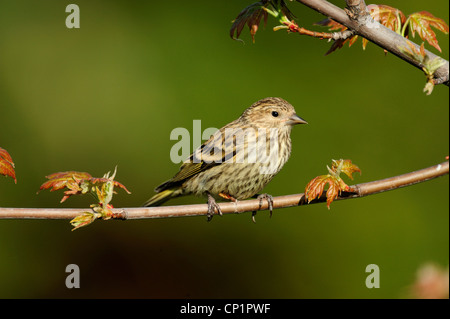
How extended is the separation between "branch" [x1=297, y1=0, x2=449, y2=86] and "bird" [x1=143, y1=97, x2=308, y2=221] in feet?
5.43

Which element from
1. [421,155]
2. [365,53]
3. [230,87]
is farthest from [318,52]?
[421,155]

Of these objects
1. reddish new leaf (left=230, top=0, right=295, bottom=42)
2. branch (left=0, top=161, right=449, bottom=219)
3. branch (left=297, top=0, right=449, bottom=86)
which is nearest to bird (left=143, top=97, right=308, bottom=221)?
branch (left=0, top=161, right=449, bottom=219)

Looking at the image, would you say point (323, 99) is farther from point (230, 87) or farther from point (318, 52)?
point (230, 87)

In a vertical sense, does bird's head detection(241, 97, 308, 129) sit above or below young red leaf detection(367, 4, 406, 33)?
above

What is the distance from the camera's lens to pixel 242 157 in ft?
13.2

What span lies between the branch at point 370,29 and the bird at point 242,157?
165 centimetres

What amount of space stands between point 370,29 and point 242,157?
1.83 m

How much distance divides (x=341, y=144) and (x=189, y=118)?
1185 millimetres

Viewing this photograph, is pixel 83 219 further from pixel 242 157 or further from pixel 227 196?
pixel 242 157

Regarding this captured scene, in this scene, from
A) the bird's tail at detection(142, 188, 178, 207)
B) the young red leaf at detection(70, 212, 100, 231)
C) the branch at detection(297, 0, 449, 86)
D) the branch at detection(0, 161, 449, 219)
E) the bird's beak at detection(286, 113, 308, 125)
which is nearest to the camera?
the branch at detection(297, 0, 449, 86)

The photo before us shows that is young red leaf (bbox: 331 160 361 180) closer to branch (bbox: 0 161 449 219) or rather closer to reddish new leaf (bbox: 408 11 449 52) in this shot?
branch (bbox: 0 161 449 219)

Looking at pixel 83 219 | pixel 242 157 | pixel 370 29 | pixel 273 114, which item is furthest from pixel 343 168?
pixel 273 114

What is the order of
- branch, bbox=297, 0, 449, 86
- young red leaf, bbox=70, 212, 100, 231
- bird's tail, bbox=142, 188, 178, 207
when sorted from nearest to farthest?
branch, bbox=297, 0, 449, 86 < young red leaf, bbox=70, 212, 100, 231 < bird's tail, bbox=142, 188, 178, 207

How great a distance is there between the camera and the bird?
3928 mm
